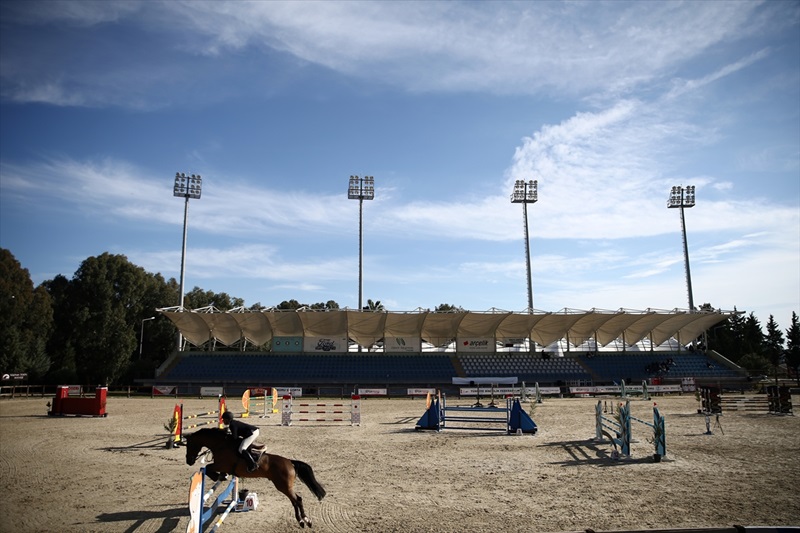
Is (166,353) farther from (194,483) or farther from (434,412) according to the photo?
(194,483)

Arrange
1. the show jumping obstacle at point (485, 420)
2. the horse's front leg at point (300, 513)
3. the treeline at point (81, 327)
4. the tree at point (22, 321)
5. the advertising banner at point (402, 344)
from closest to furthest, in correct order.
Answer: the horse's front leg at point (300, 513) → the show jumping obstacle at point (485, 420) → the tree at point (22, 321) → the treeline at point (81, 327) → the advertising banner at point (402, 344)

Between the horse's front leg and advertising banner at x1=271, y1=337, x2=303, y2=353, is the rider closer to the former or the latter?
the horse's front leg

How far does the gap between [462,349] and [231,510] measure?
150ft

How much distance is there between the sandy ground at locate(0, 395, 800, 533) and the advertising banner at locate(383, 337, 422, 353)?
32.6 meters

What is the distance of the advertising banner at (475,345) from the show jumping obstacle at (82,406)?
35.6 m

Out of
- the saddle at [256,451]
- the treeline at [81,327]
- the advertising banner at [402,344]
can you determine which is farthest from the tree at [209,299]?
the saddle at [256,451]

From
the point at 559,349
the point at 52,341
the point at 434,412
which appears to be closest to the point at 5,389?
the point at 52,341

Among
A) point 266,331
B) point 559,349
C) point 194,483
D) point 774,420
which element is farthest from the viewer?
point 559,349

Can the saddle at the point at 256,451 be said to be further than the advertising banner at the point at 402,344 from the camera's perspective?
No

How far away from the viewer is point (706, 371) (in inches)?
2047

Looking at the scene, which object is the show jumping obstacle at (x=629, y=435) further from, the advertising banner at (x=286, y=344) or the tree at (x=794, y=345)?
the tree at (x=794, y=345)

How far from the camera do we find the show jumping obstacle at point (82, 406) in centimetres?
2528

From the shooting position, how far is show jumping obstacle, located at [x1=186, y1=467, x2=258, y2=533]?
22.0 ft

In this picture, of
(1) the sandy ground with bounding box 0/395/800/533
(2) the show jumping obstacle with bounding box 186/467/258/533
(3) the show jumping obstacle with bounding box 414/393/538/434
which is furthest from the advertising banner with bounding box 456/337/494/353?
(2) the show jumping obstacle with bounding box 186/467/258/533
